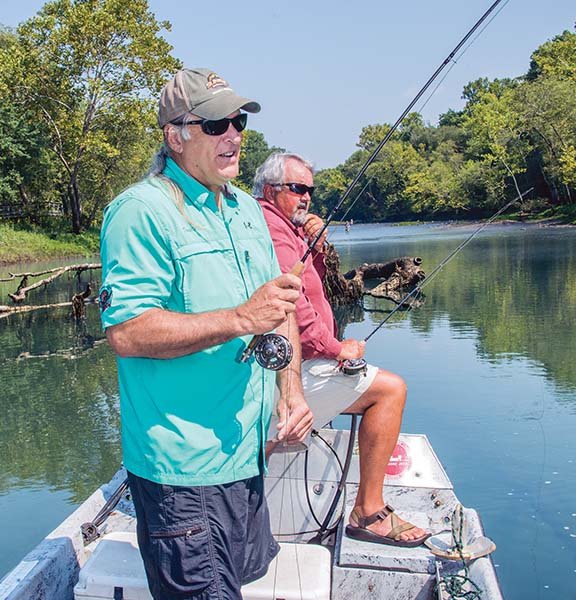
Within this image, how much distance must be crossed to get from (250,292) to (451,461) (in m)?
4.08

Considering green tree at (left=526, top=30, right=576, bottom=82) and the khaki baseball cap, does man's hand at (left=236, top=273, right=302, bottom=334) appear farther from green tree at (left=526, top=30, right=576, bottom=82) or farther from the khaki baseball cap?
green tree at (left=526, top=30, right=576, bottom=82)

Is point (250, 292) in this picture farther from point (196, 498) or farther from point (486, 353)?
point (486, 353)

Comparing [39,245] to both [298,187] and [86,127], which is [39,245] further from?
[298,187]

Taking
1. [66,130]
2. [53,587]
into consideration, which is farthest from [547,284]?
[66,130]

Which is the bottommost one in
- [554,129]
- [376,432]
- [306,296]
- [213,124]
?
[376,432]

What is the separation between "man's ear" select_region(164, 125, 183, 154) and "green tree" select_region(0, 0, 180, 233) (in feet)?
112

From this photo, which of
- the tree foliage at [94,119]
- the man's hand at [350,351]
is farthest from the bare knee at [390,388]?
the tree foliage at [94,119]

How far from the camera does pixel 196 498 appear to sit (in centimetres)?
216

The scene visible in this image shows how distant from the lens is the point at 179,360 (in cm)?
214

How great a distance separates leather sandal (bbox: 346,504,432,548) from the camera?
10.4ft

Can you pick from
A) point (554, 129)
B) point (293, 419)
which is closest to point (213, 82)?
point (293, 419)

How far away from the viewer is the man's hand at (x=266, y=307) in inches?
82.7

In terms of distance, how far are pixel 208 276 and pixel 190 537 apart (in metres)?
0.76

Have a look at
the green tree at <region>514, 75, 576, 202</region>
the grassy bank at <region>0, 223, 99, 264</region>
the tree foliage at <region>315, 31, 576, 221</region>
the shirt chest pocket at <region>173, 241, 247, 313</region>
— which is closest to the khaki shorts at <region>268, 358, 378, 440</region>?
the shirt chest pocket at <region>173, 241, 247, 313</region>
